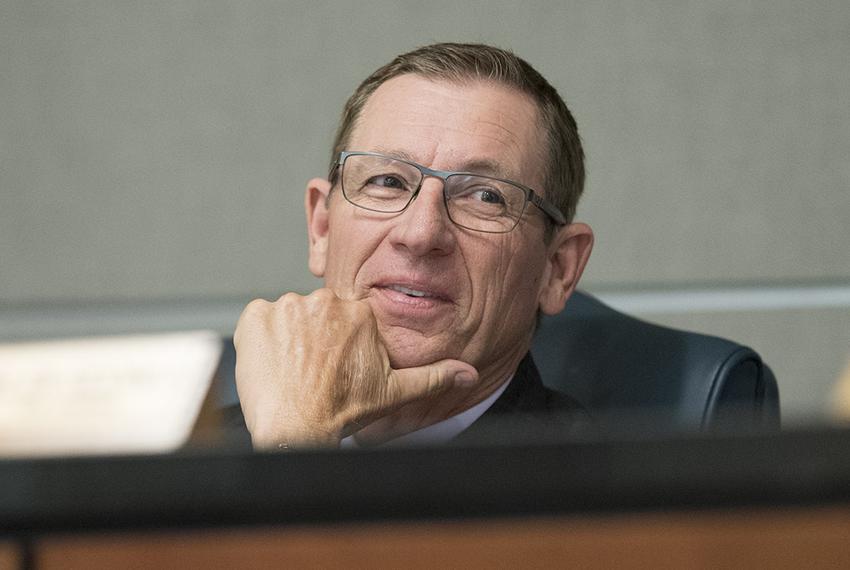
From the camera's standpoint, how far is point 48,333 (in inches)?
28.6

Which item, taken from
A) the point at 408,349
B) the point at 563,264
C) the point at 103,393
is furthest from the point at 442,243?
the point at 103,393

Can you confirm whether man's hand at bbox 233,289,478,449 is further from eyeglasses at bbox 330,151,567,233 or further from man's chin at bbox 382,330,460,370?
eyeglasses at bbox 330,151,567,233

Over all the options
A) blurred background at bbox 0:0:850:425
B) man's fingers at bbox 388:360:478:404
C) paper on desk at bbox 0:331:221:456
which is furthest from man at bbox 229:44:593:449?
blurred background at bbox 0:0:850:425

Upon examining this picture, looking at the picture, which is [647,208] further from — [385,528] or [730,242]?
[385,528]

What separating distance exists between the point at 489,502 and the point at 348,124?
3.73 ft

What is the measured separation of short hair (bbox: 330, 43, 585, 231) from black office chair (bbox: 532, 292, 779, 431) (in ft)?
0.59

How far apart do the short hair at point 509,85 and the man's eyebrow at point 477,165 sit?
76 mm

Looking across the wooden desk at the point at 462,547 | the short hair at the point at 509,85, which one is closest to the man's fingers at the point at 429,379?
the short hair at the point at 509,85

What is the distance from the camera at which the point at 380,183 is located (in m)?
1.27

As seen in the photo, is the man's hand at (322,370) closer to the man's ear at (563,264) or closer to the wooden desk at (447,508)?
the man's ear at (563,264)

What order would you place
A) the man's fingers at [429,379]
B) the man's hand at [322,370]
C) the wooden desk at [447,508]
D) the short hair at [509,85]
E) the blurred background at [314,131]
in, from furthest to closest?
the blurred background at [314,131], the short hair at [509,85], the man's fingers at [429,379], the man's hand at [322,370], the wooden desk at [447,508]

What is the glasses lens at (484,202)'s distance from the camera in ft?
4.10

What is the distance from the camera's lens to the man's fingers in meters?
1.20

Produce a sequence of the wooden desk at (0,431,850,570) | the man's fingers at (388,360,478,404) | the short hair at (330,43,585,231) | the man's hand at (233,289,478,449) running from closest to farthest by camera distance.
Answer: the wooden desk at (0,431,850,570) < the man's hand at (233,289,478,449) < the man's fingers at (388,360,478,404) < the short hair at (330,43,585,231)
